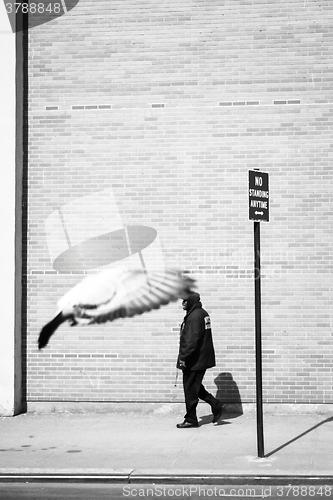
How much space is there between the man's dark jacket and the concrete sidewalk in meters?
0.85

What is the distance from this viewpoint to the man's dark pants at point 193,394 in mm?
9766

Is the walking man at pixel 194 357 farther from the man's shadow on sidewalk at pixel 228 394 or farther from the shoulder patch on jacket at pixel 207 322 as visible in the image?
the man's shadow on sidewalk at pixel 228 394

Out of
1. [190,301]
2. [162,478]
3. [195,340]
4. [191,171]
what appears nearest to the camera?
[162,478]

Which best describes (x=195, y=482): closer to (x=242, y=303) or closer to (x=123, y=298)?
(x=123, y=298)

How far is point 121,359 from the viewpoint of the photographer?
10.9m

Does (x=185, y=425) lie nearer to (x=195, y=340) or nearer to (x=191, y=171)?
(x=195, y=340)

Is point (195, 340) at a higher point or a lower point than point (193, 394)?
higher

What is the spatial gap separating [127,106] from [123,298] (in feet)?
12.0

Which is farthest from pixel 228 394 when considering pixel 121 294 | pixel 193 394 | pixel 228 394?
pixel 121 294

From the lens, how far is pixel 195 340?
9.71 meters

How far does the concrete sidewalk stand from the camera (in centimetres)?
762

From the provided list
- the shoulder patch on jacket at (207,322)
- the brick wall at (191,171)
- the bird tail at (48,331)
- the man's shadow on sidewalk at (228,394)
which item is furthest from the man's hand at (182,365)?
the bird tail at (48,331)

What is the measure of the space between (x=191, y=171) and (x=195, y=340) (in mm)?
2507

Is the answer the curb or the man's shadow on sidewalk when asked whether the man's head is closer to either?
the man's shadow on sidewalk
